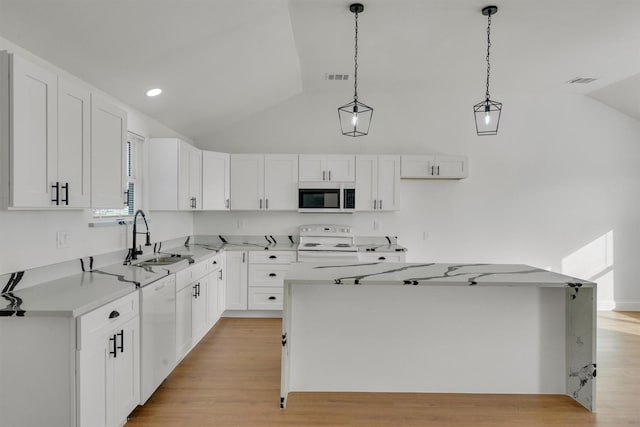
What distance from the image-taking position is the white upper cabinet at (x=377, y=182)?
4.89m

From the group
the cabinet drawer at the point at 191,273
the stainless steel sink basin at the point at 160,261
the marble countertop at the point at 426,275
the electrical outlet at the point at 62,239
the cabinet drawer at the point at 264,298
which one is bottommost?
the cabinet drawer at the point at 264,298

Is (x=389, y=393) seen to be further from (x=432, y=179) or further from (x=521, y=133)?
(x=521, y=133)

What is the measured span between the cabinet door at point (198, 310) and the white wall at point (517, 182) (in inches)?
77.8

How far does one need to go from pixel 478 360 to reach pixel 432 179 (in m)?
2.85

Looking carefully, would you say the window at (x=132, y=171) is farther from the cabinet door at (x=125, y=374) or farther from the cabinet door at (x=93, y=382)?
the cabinet door at (x=93, y=382)

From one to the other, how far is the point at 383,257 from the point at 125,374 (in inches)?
122

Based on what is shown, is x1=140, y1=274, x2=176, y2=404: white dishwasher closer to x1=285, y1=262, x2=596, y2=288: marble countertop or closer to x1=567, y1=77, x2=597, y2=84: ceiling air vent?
x1=285, y1=262, x2=596, y2=288: marble countertop

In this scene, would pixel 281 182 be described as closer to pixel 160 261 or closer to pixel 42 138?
pixel 160 261

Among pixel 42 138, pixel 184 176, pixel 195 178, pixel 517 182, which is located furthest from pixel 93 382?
pixel 517 182

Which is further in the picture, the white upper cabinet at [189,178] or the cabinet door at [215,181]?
the cabinet door at [215,181]

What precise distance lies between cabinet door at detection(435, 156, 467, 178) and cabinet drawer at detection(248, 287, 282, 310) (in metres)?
2.59

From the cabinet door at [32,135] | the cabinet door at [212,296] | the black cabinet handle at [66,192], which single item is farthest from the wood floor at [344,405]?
the cabinet door at [32,135]

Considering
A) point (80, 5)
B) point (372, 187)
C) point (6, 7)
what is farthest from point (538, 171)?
point (6, 7)

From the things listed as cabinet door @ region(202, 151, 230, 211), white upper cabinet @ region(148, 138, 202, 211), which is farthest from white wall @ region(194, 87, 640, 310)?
white upper cabinet @ region(148, 138, 202, 211)
